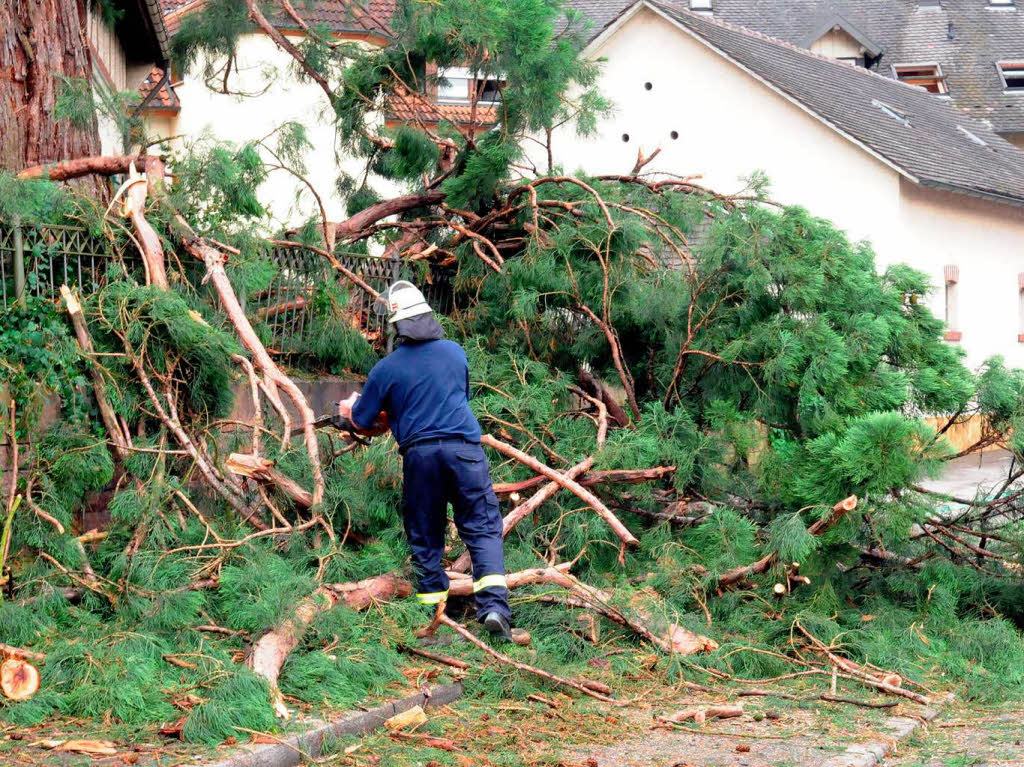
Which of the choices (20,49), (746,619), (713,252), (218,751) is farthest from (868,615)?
(20,49)

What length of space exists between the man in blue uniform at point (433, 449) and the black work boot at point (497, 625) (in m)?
0.05

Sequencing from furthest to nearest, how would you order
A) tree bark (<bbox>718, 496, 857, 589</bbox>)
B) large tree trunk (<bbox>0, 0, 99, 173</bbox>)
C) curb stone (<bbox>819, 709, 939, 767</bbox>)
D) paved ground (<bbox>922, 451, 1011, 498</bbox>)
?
1. large tree trunk (<bbox>0, 0, 99, 173</bbox>)
2. paved ground (<bbox>922, 451, 1011, 498</bbox>)
3. tree bark (<bbox>718, 496, 857, 589</bbox>)
4. curb stone (<bbox>819, 709, 939, 767</bbox>)

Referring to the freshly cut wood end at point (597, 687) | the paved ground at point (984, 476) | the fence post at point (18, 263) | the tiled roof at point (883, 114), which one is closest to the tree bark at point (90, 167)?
the fence post at point (18, 263)

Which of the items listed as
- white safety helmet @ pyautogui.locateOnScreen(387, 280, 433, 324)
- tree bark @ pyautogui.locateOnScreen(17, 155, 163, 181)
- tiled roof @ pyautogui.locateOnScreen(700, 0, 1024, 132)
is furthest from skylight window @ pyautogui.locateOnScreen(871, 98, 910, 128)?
white safety helmet @ pyautogui.locateOnScreen(387, 280, 433, 324)

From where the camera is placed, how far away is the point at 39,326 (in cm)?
706

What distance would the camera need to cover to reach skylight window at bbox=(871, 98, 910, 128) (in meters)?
26.1

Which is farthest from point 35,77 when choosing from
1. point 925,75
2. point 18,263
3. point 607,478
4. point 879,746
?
point 925,75

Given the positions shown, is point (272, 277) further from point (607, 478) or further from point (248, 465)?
point (607, 478)

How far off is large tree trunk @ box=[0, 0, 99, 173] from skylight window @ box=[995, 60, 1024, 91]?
33.8 m

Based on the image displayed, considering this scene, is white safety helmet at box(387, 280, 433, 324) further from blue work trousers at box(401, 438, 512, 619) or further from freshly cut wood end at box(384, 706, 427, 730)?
freshly cut wood end at box(384, 706, 427, 730)

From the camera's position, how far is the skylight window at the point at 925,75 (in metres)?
37.1

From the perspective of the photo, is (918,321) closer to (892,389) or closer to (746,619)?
(892,389)

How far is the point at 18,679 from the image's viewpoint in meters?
5.21

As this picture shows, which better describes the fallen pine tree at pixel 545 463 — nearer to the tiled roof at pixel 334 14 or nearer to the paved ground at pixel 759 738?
the paved ground at pixel 759 738
